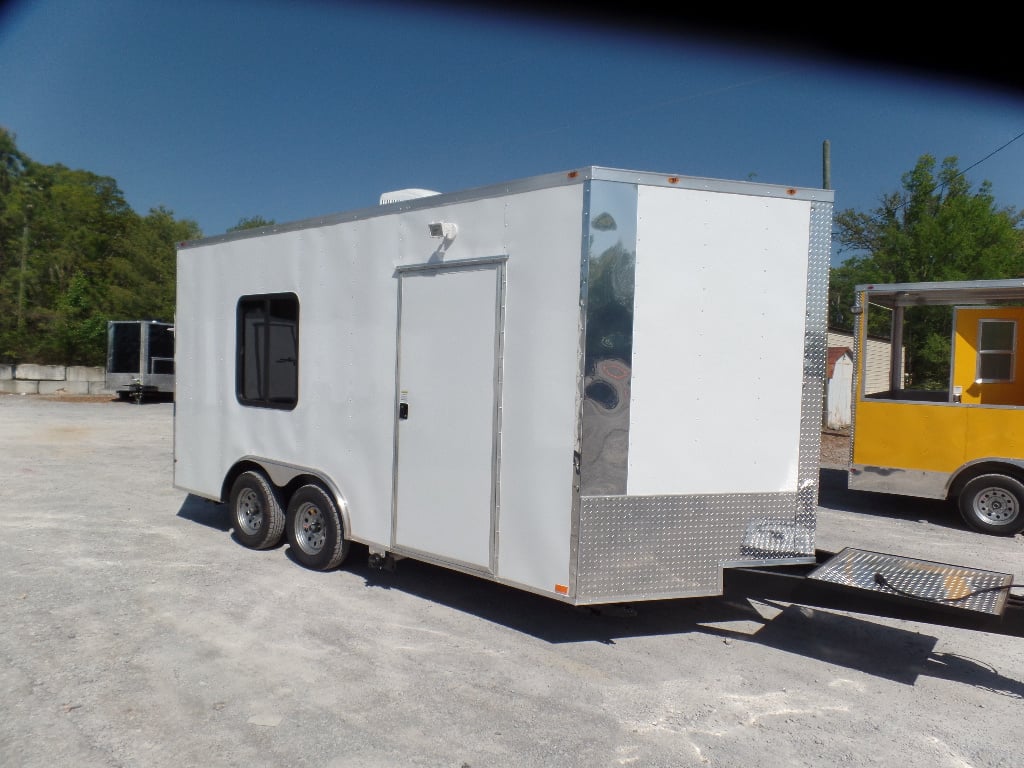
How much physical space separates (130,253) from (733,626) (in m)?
40.1

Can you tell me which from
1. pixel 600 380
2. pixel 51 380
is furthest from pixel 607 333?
pixel 51 380

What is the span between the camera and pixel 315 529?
6137 millimetres

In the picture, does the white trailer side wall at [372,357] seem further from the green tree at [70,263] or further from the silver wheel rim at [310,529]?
the green tree at [70,263]

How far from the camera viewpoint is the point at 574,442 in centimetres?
426

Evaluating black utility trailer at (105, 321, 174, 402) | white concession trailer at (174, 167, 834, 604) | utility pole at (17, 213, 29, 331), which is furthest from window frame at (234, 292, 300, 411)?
utility pole at (17, 213, 29, 331)

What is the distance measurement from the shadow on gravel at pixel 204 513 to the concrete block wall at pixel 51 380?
68.1ft

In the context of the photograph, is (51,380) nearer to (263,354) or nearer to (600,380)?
(263,354)

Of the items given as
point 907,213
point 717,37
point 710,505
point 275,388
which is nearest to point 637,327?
point 710,505

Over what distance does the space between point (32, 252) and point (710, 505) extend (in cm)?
4071

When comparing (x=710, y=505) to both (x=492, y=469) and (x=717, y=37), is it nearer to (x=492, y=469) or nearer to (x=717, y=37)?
(x=492, y=469)

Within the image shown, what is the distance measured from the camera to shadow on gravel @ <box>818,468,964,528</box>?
9.09 m

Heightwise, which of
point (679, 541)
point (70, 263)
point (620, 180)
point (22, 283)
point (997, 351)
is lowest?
point (679, 541)

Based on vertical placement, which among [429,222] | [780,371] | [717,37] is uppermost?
[717,37]

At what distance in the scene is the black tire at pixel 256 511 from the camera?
21.1ft
